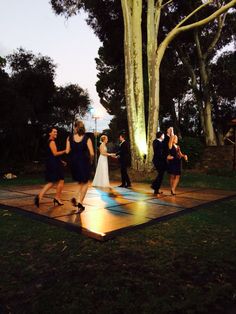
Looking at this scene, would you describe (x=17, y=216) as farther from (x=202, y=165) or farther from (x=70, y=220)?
(x=202, y=165)

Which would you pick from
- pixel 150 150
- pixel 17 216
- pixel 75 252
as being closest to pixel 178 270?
pixel 75 252

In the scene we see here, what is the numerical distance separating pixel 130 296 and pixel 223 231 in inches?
108

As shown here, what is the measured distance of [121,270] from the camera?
3.53 meters

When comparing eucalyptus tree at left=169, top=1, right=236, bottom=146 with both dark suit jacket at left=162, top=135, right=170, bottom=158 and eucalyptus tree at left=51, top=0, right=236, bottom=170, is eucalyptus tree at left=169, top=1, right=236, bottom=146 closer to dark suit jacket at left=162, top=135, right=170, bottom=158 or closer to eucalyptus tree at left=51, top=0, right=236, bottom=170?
eucalyptus tree at left=51, top=0, right=236, bottom=170

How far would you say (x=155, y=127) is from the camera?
1438 cm

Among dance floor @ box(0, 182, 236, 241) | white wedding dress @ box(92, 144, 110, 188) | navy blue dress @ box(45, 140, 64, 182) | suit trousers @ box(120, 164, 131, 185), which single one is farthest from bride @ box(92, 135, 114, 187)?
navy blue dress @ box(45, 140, 64, 182)

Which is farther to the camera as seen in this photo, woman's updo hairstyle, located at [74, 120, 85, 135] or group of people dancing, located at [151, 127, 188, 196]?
group of people dancing, located at [151, 127, 188, 196]

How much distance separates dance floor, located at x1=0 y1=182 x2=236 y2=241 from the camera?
5151 millimetres

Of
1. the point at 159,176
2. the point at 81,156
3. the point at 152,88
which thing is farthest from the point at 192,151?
the point at 81,156

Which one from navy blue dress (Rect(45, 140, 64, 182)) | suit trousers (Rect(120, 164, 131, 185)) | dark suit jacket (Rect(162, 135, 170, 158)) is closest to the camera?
navy blue dress (Rect(45, 140, 64, 182))

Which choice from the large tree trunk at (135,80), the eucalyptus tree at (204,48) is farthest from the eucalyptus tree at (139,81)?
the eucalyptus tree at (204,48)

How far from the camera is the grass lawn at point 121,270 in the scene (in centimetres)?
281

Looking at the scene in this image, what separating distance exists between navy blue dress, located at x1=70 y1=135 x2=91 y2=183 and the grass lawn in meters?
1.29

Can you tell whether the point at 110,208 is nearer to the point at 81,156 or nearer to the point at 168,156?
the point at 81,156
